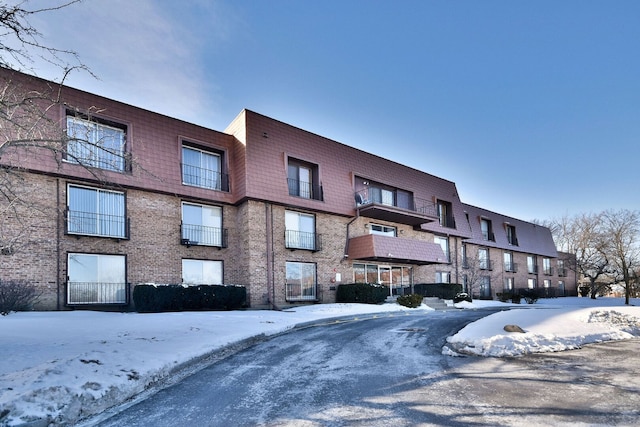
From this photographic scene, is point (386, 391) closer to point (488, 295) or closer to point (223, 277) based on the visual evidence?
point (223, 277)

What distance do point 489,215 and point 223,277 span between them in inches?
1054

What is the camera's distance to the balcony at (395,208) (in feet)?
80.1

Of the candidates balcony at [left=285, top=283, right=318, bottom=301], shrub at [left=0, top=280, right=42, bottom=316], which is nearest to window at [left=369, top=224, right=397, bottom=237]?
balcony at [left=285, top=283, right=318, bottom=301]

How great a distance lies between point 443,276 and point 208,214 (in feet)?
59.5

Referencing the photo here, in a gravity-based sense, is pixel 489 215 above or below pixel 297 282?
above

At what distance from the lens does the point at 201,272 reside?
19812mm

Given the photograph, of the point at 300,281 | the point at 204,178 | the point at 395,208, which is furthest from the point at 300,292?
the point at 395,208

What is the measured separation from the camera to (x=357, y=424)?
4.48 meters

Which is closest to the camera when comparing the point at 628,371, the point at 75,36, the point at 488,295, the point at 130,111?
the point at 628,371

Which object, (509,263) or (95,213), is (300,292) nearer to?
(95,213)

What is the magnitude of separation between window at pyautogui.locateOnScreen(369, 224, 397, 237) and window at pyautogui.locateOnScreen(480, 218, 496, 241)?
13.6 meters

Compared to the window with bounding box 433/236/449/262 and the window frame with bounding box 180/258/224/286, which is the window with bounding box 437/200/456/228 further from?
the window frame with bounding box 180/258/224/286

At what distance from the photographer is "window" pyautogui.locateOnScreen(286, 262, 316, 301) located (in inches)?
847

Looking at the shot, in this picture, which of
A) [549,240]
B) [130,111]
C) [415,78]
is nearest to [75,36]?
[130,111]
